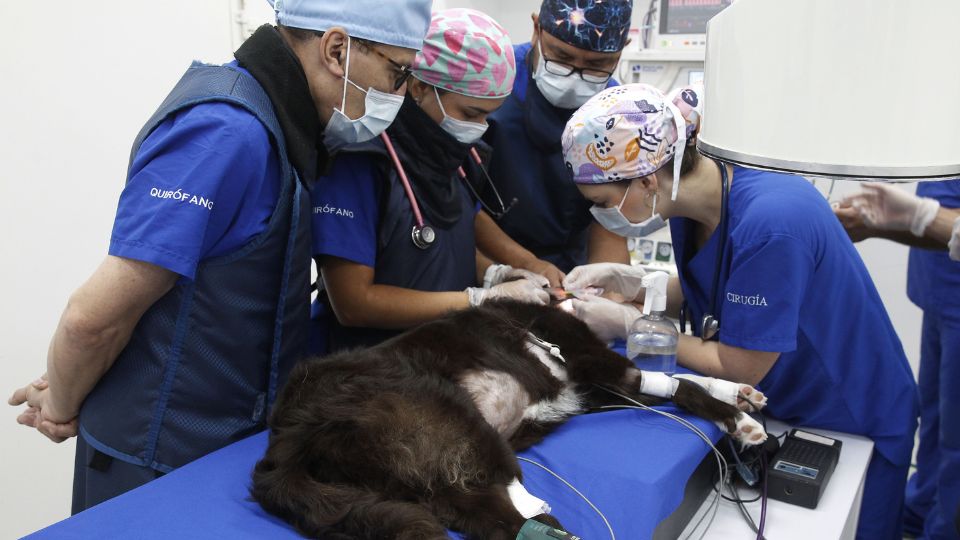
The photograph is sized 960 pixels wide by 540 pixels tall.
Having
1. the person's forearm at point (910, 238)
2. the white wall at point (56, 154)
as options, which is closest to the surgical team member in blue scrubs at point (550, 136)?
the person's forearm at point (910, 238)

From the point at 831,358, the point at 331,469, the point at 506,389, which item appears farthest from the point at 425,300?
the point at 831,358

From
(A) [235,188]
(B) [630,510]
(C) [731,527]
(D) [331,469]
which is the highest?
(A) [235,188]

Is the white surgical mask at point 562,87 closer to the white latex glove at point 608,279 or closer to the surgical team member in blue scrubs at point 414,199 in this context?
the surgical team member in blue scrubs at point 414,199

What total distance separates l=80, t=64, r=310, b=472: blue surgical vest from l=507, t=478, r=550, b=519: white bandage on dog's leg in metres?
0.54

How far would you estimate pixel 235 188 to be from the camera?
3.99 feet

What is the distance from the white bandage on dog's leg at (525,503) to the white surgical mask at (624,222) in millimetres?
837

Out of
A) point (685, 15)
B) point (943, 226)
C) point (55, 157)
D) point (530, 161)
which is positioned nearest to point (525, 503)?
point (530, 161)

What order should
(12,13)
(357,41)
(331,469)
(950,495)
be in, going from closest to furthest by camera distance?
(331,469) < (357,41) < (12,13) < (950,495)

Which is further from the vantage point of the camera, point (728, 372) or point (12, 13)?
point (12, 13)

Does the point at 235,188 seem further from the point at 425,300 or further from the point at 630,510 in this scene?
the point at 630,510

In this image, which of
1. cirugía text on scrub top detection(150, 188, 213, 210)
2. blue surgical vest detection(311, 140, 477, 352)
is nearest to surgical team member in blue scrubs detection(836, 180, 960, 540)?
blue surgical vest detection(311, 140, 477, 352)

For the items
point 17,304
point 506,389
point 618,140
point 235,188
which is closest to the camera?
point 235,188

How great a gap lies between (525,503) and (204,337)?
0.63 meters

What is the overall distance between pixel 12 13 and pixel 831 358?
2453mm
